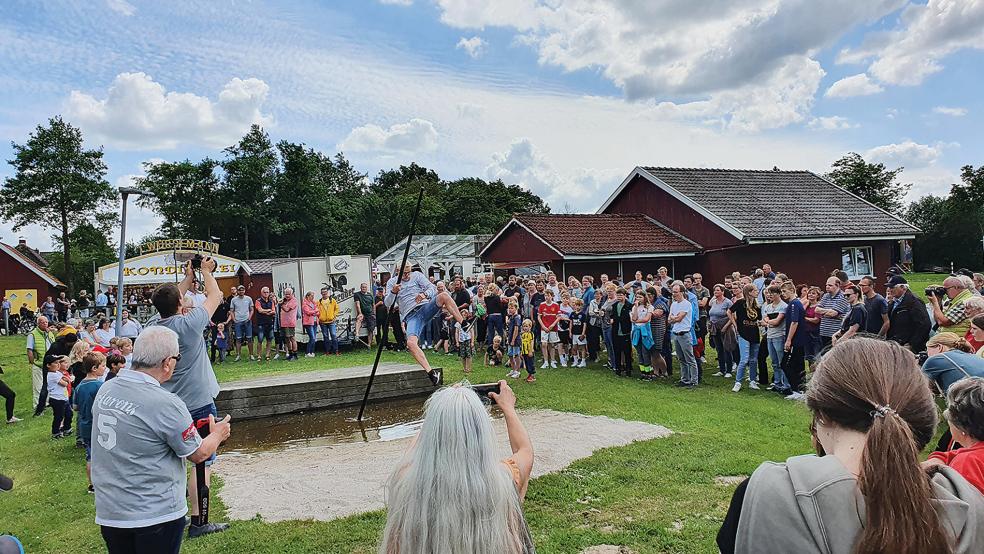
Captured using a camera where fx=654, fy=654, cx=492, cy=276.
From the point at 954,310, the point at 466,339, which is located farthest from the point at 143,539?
the point at 466,339

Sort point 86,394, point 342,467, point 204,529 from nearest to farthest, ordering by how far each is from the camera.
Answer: point 204,529 → point 86,394 → point 342,467

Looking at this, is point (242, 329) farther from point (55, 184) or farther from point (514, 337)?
point (55, 184)

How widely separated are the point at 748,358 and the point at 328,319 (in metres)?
11.4

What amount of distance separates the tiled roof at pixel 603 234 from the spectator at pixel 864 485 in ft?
65.0

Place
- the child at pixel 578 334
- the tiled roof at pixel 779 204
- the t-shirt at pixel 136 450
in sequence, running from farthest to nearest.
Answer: the tiled roof at pixel 779 204 → the child at pixel 578 334 → the t-shirt at pixel 136 450

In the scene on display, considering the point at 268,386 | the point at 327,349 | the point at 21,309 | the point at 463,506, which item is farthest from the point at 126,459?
the point at 21,309

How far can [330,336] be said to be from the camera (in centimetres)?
1858

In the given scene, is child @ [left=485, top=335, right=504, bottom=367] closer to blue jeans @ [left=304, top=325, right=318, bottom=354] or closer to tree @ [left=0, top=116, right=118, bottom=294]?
blue jeans @ [left=304, top=325, right=318, bottom=354]

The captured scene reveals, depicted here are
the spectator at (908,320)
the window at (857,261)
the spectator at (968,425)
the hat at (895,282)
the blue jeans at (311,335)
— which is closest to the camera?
the spectator at (968,425)

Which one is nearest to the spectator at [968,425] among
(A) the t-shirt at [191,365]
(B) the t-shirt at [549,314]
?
(A) the t-shirt at [191,365]

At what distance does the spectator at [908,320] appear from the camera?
8.94 meters

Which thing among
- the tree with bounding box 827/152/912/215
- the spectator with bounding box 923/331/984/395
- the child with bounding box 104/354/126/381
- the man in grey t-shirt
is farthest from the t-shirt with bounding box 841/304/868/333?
the tree with bounding box 827/152/912/215

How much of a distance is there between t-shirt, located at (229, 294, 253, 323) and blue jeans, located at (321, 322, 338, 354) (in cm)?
205

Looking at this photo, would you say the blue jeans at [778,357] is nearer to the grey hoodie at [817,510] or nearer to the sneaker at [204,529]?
the sneaker at [204,529]
